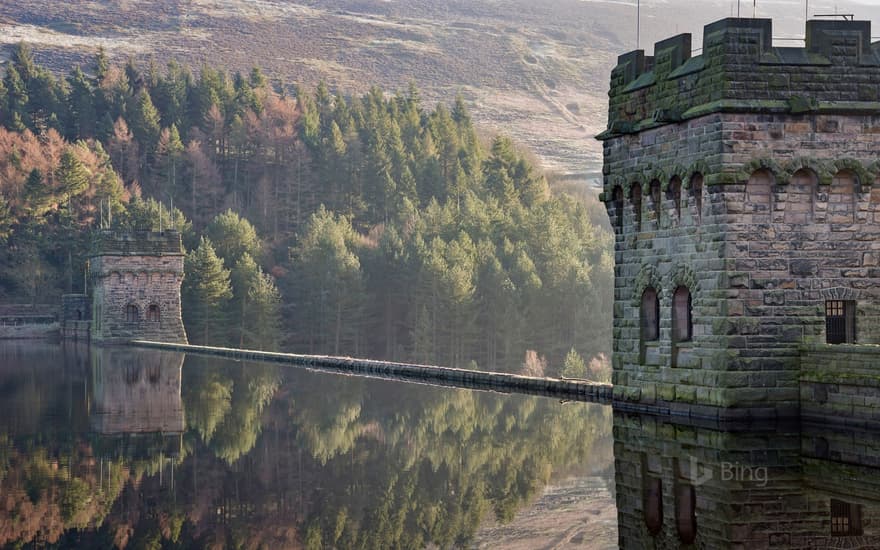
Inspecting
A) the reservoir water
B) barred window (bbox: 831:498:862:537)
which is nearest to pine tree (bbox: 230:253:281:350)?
the reservoir water

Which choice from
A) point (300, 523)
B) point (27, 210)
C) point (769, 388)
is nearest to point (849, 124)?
point (769, 388)

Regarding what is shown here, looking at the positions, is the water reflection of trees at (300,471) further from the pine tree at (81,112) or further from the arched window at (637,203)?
the pine tree at (81,112)

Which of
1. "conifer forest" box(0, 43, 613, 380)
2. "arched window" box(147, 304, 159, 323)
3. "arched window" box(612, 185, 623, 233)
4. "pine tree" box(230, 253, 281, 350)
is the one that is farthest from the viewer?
"conifer forest" box(0, 43, 613, 380)

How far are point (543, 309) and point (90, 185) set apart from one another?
97.2 feet

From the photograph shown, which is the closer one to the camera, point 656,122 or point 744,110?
point 744,110

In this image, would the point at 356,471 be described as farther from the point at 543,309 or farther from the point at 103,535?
the point at 543,309

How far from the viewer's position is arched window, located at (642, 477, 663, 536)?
37.6 ft

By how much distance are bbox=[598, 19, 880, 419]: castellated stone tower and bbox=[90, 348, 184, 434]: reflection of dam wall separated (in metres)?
7.11

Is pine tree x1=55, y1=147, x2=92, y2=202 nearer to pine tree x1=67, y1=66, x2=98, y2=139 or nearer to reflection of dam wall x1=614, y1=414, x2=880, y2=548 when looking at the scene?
pine tree x1=67, y1=66, x2=98, y2=139

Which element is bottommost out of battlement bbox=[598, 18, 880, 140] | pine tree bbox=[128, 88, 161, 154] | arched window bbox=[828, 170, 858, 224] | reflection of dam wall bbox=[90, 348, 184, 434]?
reflection of dam wall bbox=[90, 348, 184, 434]

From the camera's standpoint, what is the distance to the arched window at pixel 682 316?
19625mm

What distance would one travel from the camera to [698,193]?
19.1 metres

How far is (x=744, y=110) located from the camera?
18406 mm

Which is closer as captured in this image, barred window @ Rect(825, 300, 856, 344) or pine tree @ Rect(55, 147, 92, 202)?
barred window @ Rect(825, 300, 856, 344)
